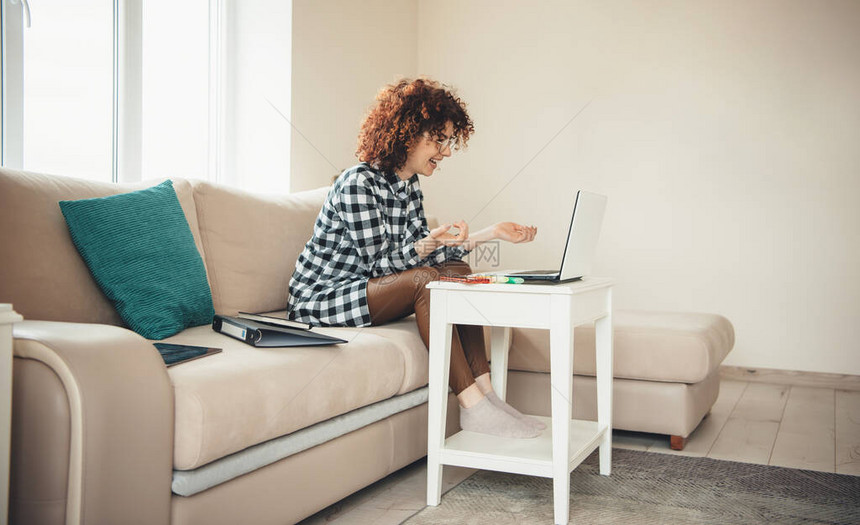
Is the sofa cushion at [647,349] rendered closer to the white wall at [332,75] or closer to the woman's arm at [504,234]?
the woman's arm at [504,234]

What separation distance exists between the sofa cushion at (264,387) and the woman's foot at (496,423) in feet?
0.74

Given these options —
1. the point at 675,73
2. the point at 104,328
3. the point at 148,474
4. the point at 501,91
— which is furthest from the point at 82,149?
the point at 675,73

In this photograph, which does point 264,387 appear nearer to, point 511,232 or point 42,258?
point 42,258

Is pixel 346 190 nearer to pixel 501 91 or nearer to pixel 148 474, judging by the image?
pixel 148 474

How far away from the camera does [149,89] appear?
9.43ft

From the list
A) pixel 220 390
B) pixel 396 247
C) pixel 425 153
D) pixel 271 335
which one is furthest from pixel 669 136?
pixel 220 390

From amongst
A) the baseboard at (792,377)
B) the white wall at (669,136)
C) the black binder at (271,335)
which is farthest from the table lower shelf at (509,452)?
the baseboard at (792,377)

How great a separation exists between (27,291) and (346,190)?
2.87ft

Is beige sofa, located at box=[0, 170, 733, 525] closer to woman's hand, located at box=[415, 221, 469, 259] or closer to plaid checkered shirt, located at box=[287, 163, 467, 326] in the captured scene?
plaid checkered shirt, located at box=[287, 163, 467, 326]

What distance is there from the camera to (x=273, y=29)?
3203 millimetres

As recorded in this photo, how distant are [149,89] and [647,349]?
2.11 m

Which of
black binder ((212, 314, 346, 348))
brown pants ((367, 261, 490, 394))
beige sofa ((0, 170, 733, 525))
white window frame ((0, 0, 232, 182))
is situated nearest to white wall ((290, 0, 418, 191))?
white window frame ((0, 0, 232, 182))

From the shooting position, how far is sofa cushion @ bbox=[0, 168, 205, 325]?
1.60m

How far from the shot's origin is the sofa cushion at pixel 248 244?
2.20 meters
